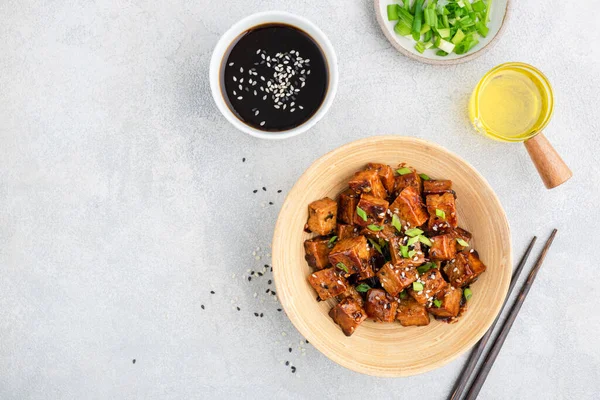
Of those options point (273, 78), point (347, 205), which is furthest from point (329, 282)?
point (273, 78)

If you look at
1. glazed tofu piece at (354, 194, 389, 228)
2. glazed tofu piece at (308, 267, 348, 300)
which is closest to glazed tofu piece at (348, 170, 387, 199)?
glazed tofu piece at (354, 194, 389, 228)

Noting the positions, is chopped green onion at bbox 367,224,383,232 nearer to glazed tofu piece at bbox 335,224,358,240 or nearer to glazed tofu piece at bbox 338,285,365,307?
glazed tofu piece at bbox 335,224,358,240

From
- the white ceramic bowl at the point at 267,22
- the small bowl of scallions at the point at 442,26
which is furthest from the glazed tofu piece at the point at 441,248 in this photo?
the small bowl of scallions at the point at 442,26

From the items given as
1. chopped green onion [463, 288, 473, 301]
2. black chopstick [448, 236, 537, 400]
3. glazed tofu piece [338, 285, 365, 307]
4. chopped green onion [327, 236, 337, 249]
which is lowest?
black chopstick [448, 236, 537, 400]

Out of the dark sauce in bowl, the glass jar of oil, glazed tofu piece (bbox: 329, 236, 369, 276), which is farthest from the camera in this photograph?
the glass jar of oil

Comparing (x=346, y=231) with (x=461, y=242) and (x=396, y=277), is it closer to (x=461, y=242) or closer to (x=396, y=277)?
(x=396, y=277)
